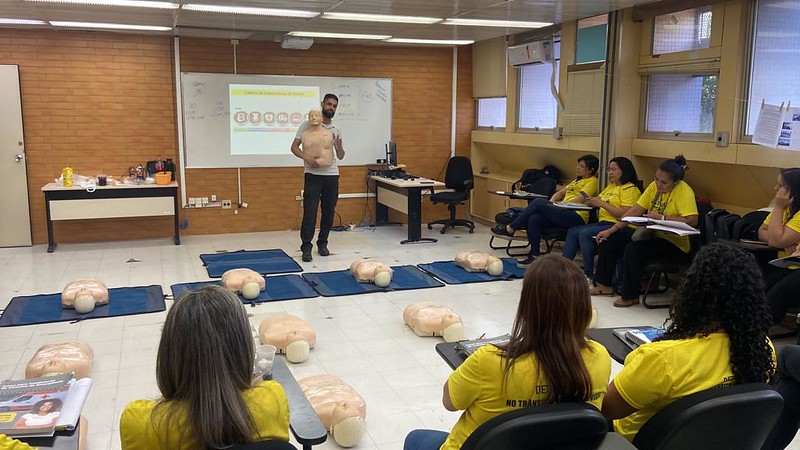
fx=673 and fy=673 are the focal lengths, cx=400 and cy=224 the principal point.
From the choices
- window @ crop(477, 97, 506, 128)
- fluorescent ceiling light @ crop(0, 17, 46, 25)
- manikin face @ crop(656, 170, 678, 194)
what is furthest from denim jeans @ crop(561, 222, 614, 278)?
fluorescent ceiling light @ crop(0, 17, 46, 25)

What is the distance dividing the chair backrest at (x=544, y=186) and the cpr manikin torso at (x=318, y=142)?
7.56 ft

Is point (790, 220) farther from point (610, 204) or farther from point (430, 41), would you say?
point (430, 41)

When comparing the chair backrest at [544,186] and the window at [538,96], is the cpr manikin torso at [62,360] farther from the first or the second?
the window at [538,96]

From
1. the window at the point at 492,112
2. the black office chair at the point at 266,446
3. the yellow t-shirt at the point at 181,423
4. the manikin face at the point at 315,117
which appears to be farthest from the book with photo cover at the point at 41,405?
the window at the point at 492,112

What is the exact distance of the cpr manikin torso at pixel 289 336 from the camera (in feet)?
Result: 13.6

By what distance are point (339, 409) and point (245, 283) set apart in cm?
259

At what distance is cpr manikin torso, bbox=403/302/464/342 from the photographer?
4.58m

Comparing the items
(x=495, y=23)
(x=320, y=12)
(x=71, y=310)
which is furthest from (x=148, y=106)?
(x=495, y=23)

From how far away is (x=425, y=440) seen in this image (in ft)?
7.45

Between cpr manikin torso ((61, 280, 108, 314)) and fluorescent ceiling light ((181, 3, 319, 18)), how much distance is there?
8.21 ft

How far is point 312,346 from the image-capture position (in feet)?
14.4

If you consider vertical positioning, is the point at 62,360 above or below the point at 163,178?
below

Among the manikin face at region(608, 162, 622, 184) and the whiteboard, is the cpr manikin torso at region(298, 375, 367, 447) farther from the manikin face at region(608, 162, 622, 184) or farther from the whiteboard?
the whiteboard

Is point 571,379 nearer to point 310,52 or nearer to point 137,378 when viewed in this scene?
point 137,378
